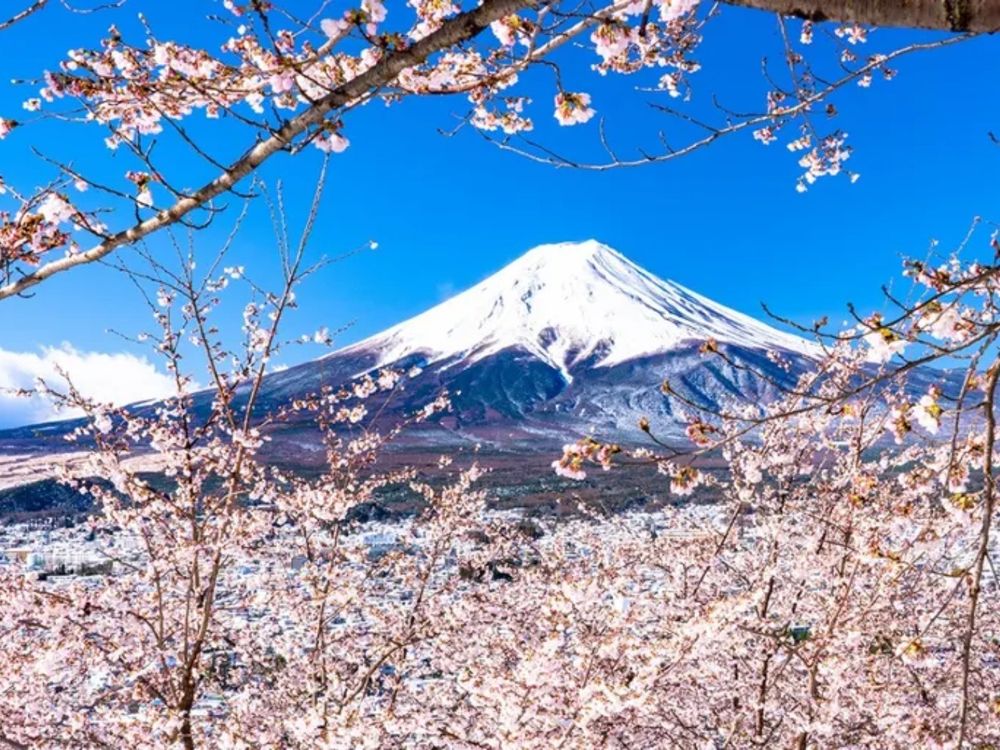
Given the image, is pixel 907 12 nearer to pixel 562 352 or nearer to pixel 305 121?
pixel 305 121

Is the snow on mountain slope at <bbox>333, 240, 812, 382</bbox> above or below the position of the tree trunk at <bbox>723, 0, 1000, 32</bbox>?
above

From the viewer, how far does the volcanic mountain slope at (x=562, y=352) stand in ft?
322

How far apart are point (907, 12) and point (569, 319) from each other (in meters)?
140

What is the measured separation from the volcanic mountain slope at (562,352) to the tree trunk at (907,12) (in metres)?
83.2

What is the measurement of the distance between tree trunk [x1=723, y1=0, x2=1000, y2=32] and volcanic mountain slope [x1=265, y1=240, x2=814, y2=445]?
8324 cm

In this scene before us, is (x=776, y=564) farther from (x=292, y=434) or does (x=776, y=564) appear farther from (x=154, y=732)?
(x=292, y=434)

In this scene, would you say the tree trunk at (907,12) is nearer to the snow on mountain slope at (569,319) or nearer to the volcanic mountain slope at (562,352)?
the volcanic mountain slope at (562,352)

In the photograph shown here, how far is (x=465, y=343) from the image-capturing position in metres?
127

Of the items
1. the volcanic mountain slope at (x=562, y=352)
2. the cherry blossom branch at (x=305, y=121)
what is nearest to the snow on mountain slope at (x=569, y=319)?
the volcanic mountain slope at (x=562, y=352)

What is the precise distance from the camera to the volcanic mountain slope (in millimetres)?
98250

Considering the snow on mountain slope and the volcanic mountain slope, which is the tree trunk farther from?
the snow on mountain slope

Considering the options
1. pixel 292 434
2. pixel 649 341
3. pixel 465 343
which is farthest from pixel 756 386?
pixel 292 434

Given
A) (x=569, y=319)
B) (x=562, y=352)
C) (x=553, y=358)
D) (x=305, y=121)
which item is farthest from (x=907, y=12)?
(x=569, y=319)

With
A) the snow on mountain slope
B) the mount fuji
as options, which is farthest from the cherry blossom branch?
the snow on mountain slope
